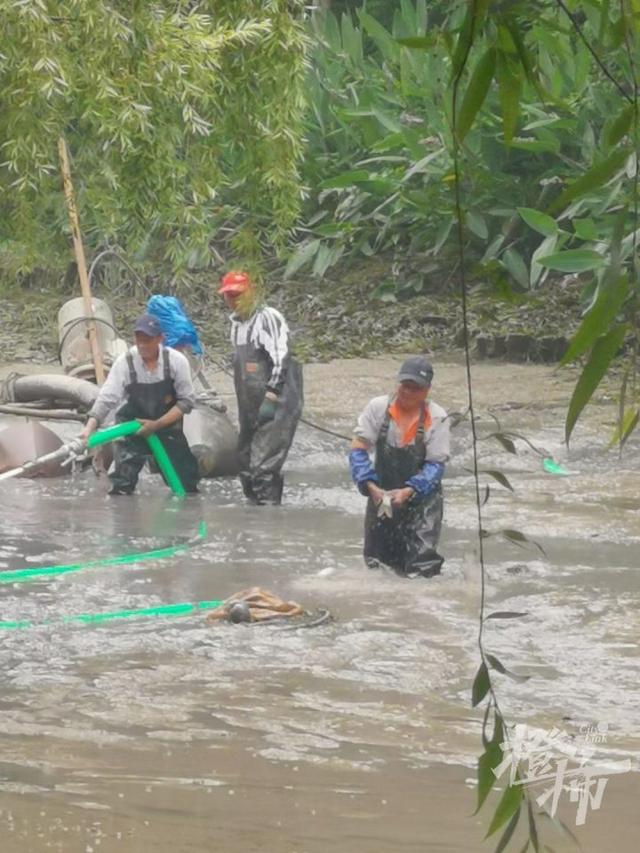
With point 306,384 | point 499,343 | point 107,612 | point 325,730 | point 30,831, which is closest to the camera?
point 30,831

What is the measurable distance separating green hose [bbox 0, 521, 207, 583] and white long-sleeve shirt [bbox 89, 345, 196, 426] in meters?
1.56

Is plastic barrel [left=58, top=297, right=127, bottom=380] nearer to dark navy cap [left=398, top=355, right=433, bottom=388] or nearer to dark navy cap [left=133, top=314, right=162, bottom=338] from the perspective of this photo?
dark navy cap [left=133, top=314, right=162, bottom=338]

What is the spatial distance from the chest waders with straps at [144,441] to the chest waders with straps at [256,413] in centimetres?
52

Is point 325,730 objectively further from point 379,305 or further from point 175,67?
point 379,305

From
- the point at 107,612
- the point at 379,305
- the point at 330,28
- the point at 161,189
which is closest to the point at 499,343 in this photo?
the point at 379,305

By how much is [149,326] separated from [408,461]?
3608 millimetres

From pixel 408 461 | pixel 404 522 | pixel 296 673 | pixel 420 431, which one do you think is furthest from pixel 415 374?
pixel 296 673

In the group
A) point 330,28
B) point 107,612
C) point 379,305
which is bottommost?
point 107,612

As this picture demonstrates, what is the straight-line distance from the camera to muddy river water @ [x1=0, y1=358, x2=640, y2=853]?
5980mm

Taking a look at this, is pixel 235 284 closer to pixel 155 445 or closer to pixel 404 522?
pixel 155 445

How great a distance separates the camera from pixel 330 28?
23094 millimetres

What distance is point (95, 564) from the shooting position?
431 inches

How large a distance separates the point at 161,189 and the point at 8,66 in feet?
3.44

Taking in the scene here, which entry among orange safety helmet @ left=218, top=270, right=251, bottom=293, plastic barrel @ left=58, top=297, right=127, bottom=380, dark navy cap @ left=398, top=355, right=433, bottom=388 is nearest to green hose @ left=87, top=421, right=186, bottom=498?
orange safety helmet @ left=218, top=270, right=251, bottom=293
